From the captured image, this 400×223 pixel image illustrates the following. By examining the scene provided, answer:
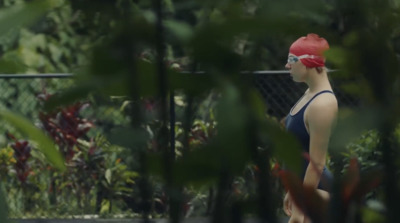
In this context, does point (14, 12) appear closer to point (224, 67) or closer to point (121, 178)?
point (224, 67)

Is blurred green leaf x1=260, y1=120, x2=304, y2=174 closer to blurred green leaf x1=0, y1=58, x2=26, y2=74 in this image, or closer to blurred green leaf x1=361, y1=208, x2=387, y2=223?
blurred green leaf x1=361, y1=208, x2=387, y2=223

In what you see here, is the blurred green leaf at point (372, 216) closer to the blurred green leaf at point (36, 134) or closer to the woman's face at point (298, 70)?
the blurred green leaf at point (36, 134)

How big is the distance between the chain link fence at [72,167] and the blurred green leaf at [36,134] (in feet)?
23.1

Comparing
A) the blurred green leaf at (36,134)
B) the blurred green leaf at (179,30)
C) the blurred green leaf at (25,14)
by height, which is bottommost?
the blurred green leaf at (36,134)

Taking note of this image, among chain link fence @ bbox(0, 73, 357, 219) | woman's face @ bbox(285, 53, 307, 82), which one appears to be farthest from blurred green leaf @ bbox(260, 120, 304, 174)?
chain link fence @ bbox(0, 73, 357, 219)

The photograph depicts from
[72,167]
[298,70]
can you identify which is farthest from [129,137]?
[72,167]

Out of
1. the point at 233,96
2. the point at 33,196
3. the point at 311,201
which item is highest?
the point at 233,96

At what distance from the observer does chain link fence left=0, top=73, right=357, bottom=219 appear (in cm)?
895

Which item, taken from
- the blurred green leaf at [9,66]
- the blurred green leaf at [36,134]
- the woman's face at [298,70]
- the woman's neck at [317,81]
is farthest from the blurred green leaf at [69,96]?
the woman's neck at [317,81]

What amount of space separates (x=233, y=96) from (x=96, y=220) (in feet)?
24.0

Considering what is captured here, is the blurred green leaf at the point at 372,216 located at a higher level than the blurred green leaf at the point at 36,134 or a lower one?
higher

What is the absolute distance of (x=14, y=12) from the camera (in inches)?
46.1

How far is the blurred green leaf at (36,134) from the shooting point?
1.58m

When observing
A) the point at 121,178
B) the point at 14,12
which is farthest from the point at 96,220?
the point at 14,12
